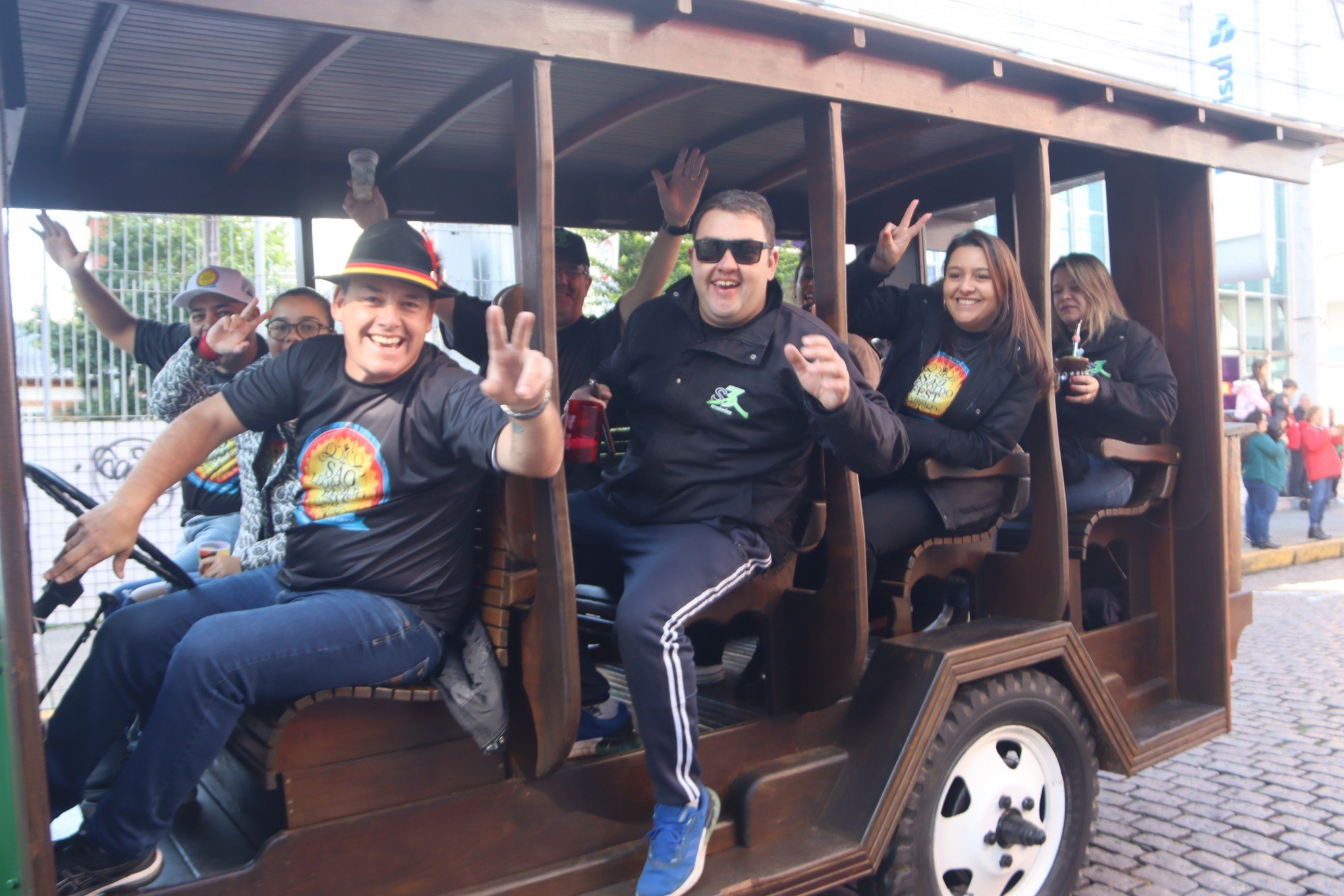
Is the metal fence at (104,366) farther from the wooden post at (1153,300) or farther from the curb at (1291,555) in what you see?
the curb at (1291,555)

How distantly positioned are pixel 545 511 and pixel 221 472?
2.23m

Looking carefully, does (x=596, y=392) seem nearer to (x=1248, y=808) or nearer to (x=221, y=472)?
(x=221, y=472)

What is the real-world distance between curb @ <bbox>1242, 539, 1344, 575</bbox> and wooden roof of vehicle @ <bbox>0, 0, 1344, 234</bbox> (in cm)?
785

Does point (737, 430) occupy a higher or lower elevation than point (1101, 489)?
higher

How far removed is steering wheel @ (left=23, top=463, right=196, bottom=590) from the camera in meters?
2.53

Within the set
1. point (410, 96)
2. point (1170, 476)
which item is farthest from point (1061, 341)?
point (410, 96)

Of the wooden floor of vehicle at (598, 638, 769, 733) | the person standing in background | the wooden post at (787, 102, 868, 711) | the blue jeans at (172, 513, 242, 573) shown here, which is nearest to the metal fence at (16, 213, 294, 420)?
the blue jeans at (172, 513, 242, 573)

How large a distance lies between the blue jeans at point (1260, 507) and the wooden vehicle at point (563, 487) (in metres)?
8.35

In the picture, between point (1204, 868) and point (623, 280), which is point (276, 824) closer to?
point (1204, 868)

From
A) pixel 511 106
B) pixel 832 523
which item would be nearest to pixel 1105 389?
pixel 832 523

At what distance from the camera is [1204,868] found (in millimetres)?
3715

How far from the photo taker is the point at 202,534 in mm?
4129

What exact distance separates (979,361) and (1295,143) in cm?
203

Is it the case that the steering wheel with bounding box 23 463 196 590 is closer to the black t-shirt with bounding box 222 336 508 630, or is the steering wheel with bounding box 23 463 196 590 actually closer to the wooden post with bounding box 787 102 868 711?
the black t-shirt with bounding box 222 336 508 630
